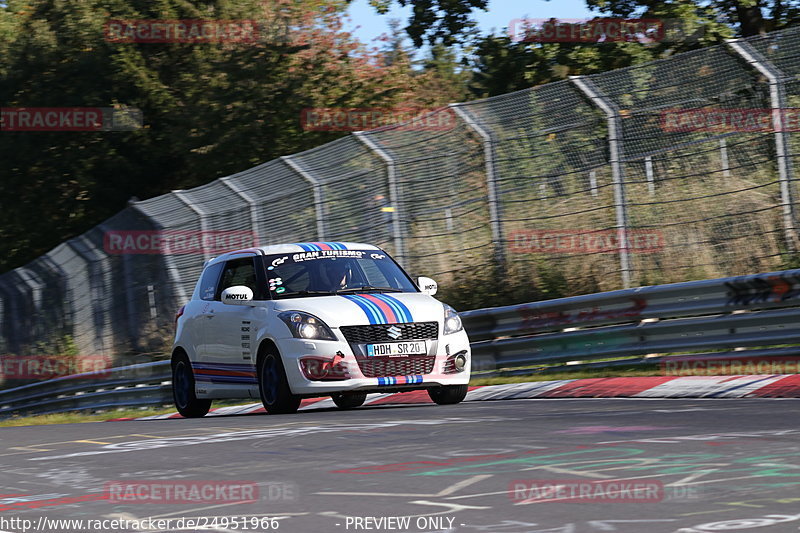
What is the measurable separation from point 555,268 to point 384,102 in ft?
58.4

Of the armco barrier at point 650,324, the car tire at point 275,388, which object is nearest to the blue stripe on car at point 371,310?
the car tire at point 275,388

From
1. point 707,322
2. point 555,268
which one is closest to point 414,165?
point 555,268

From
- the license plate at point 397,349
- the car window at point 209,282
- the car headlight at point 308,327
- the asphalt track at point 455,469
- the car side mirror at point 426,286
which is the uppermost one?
the car window at point 209,282

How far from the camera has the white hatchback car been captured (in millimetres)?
11531

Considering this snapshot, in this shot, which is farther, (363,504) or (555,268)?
(555,268)

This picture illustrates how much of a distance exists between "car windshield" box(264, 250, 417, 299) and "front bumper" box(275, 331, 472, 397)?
882mm

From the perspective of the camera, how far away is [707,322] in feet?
39.8

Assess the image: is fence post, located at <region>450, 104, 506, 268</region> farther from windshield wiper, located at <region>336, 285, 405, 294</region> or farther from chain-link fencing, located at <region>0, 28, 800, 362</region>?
windshield wiper, located at <region>336, 285, 405, 294</region>

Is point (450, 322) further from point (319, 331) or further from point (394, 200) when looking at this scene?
point (394, 200)

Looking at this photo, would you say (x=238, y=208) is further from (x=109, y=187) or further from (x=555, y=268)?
(x=109, y=187)

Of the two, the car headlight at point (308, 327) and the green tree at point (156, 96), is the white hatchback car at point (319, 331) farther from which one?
the green tree at point (156, 96)

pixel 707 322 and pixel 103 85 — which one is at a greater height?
pixel 103 85

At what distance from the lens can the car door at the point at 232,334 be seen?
12.5 metres

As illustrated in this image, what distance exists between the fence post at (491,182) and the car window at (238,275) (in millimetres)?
3602
